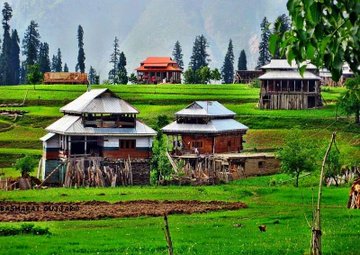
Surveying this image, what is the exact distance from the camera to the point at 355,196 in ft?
125

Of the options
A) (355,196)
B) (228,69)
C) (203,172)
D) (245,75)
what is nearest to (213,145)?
(203,172)

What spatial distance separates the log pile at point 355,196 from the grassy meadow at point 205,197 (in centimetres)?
110

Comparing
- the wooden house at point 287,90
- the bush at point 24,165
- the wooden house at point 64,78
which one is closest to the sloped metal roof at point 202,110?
the bush at point 24,165

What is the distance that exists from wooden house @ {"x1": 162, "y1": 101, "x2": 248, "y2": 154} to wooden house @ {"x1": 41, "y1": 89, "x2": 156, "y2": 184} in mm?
6331

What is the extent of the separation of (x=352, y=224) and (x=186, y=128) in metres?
41.7

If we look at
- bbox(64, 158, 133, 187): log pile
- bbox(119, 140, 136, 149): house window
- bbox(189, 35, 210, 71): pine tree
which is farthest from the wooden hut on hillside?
bbox(189, 35, 210, 71): pine tree

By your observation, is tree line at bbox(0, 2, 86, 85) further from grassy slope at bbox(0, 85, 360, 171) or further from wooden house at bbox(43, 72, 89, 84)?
grassy slope at bbox(0, 85, 360, 171)

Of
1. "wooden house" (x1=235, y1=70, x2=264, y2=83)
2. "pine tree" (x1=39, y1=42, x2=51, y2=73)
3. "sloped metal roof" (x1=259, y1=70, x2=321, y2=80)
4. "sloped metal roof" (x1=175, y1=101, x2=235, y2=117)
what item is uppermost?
"pine tree" (x1=39, y1=42, x2=51, y2=73)

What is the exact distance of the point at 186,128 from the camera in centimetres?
7075

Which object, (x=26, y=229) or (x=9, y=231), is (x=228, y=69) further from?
(x=9, y=231)

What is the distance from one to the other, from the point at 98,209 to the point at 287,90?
55503mm

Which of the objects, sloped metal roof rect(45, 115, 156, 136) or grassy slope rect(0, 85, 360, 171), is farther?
grassy slope rect(0, 85, 360, 171)

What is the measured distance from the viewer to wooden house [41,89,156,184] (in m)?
62.1

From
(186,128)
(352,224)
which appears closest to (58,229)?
(352,224)
